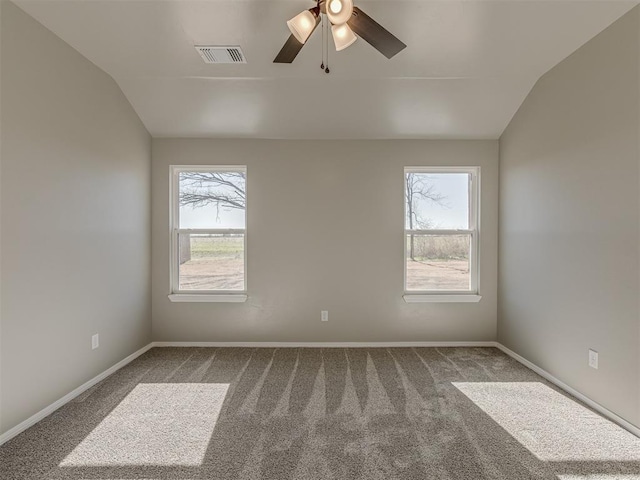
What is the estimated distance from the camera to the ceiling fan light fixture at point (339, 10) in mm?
1607

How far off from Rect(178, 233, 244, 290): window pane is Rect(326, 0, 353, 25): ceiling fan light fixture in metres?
2.76

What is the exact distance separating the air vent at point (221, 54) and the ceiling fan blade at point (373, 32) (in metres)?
1.28

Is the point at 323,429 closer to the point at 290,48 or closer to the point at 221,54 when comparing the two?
the point at 290,48

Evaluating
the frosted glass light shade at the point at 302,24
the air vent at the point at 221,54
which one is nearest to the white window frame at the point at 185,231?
the air vent at the point at 221,54

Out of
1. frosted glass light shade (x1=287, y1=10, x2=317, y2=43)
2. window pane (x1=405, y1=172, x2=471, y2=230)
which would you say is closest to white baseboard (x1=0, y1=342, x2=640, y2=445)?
window pane (x1=405, y1=172, x2=471, y2=230)

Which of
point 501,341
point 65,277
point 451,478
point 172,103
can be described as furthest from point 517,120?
point 65,277

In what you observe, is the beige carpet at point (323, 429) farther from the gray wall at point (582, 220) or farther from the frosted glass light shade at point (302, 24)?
the frosted glass light shade at point (302, 24)

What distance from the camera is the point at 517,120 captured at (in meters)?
3.39

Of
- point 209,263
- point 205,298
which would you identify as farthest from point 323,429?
point 209,263

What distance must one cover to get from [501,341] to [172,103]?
450cm

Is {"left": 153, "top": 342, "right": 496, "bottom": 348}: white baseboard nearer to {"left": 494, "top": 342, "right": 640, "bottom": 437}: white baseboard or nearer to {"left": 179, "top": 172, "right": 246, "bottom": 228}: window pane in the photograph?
{"left": 494, "top": 342, "right": 640, "bottom": 437}: white baseboard

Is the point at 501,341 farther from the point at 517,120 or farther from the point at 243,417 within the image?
the point at 243,417

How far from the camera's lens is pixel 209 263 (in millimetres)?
3900

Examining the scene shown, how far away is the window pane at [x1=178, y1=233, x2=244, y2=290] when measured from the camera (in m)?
3.88
